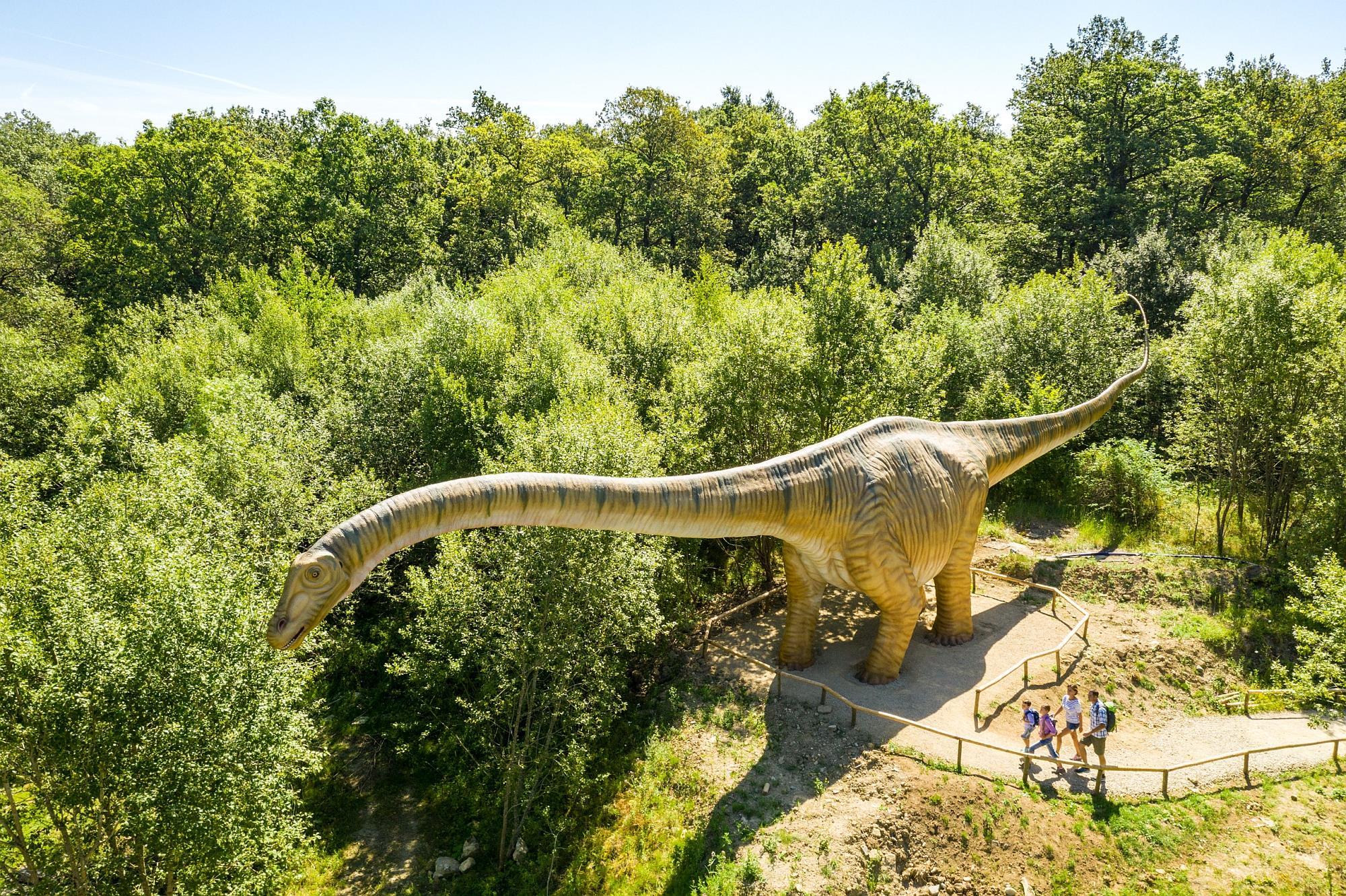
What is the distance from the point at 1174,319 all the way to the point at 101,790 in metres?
35.2

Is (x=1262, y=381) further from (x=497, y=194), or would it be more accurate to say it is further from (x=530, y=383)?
(x=497, y=194)

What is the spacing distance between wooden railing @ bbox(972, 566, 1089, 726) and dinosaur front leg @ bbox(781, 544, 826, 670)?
3.32 meters

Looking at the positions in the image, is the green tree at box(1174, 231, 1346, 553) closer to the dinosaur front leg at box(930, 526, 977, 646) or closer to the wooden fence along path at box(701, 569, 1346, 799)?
the wooden fence along path at box(701, 569, 1346, 799)

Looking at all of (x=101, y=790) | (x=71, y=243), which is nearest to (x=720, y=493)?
(x=101, y=790)

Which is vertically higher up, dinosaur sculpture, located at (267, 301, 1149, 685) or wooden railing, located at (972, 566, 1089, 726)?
dinosaur sculpture, located at (267, 301, 1149, 685)

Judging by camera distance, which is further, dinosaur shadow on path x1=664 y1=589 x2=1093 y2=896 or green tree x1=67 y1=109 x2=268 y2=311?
green tree x1=67 y1=109 x2=268 y2=311

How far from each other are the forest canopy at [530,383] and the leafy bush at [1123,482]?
0.12 m

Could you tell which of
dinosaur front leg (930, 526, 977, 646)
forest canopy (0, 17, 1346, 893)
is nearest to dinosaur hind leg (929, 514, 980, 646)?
dinosaur front leg (930, 526, 977, 646)

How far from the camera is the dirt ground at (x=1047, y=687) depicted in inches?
530

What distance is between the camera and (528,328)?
2364 centimetres

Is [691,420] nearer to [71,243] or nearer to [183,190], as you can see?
[183,190]

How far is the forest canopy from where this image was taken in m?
10.9

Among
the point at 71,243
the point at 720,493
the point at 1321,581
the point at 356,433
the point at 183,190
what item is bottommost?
the point at 1321,581

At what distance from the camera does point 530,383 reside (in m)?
20.2
